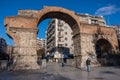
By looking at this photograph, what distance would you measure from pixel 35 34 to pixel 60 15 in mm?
5129

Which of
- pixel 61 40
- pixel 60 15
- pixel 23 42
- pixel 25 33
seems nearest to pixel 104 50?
pixel 60 15

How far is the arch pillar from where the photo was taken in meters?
18.8

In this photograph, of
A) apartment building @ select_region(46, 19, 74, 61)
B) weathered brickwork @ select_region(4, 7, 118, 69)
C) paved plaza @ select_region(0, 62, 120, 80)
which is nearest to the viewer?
paved plaza @ select_region(0, 62, 120, 80)

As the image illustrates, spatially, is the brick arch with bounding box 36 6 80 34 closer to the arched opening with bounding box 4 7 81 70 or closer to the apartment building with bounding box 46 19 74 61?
the arched opening with bounding box 4 7 81 70

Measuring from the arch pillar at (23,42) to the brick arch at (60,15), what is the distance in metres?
1.96

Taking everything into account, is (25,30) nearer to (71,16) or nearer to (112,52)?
(71,16)

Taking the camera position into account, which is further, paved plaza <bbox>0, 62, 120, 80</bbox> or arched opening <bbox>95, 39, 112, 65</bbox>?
arched opening <bbox>95, 39, 112, 65</bbox>

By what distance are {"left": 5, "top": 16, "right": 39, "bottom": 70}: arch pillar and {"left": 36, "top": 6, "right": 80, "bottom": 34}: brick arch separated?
1.96 meters

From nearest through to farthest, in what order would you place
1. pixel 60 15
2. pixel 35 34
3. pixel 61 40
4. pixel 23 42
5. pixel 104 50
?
1. pixel 23 42
2. pixel 35 34
3. pixel 60 15
4. pixel 104 50
5. pixel 61 40

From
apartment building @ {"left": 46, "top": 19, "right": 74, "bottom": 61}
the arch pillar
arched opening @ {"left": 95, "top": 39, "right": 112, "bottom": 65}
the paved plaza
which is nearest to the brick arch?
the arch pillar

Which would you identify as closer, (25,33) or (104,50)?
(25,33)

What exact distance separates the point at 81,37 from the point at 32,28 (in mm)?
7196

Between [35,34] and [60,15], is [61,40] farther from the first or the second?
[35,34]

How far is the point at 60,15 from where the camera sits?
2281 centimetres
